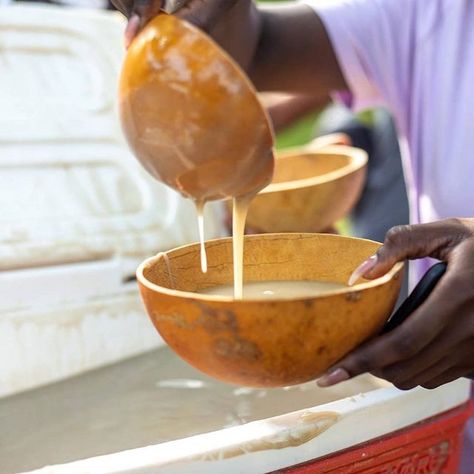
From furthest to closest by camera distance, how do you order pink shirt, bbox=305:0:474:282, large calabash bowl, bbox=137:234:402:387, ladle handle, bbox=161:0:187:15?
pink shirt, bbox=305:0:474:282 < ladle handle, bbox=161:0:187:15 < large calabash bowl, bbox=137:234:402:387

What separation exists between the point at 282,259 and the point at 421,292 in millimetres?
226

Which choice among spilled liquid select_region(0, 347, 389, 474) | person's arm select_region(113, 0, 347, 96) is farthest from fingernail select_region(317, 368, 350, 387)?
person's arm select_region(113, 0, 347, 96)

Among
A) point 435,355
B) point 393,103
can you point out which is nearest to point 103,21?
point 393,103

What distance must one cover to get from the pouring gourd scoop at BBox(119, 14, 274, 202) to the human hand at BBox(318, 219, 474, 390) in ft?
0.51

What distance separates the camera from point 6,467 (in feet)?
3.05

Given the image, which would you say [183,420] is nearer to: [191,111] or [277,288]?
[277,288]

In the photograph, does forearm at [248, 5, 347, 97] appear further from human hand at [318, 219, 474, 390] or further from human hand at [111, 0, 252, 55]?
human hand at [318, 219, 474, 390]

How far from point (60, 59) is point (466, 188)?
0.71 meters

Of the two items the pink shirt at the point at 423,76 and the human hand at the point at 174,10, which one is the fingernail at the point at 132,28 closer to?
the human hand at the point at 174,10

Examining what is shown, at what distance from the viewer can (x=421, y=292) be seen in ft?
2.54

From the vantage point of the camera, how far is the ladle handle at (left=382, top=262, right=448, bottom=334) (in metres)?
0.77

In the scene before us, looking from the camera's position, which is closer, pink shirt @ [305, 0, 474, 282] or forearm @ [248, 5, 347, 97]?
pink shirt @ [305, 0, 474, 282]

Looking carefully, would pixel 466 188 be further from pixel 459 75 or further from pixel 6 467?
pixel 6 467

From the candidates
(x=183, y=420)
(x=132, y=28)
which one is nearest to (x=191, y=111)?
(x=132, y=28)
